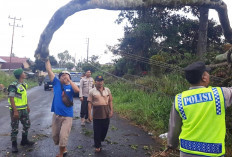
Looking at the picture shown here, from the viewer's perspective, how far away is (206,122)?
225 centimetres

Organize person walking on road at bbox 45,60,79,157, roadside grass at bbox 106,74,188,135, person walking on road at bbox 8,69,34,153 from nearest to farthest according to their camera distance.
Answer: person walking on road at bbox 45,60,79,157 < person walking on road at bbox 8,69,34,153 < roadside grass at bbox 106,74,188,135

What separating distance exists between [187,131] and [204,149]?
0.23 meters

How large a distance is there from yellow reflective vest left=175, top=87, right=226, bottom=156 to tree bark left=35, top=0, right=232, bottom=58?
1.51 metres

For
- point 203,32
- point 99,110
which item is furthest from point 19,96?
point 203,32

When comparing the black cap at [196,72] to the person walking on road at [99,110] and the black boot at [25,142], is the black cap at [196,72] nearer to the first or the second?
the person walking on road at [99,110]

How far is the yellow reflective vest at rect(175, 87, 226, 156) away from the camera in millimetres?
2230

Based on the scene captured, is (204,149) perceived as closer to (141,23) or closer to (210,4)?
(210,4)

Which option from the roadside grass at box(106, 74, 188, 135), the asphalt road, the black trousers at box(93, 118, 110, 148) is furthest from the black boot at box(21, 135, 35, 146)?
the roadside grass at box(106, 74, 188, 135)

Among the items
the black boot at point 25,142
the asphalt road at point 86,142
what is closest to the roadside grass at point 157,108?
the asphalt road at point 86,142

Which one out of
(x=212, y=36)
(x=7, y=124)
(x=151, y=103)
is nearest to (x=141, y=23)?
(x=212, y=36)

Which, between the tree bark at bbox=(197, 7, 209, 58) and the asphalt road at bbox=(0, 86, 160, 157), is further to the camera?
the tree bark at bbox=(197, 7, 209, 58)

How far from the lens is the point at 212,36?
16938mm

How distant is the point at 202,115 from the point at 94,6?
1873 millimetres

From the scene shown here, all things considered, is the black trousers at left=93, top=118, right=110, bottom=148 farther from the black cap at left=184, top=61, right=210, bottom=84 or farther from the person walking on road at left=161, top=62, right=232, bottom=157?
the black cap at left=184, top=61, right=210, bottom=84
